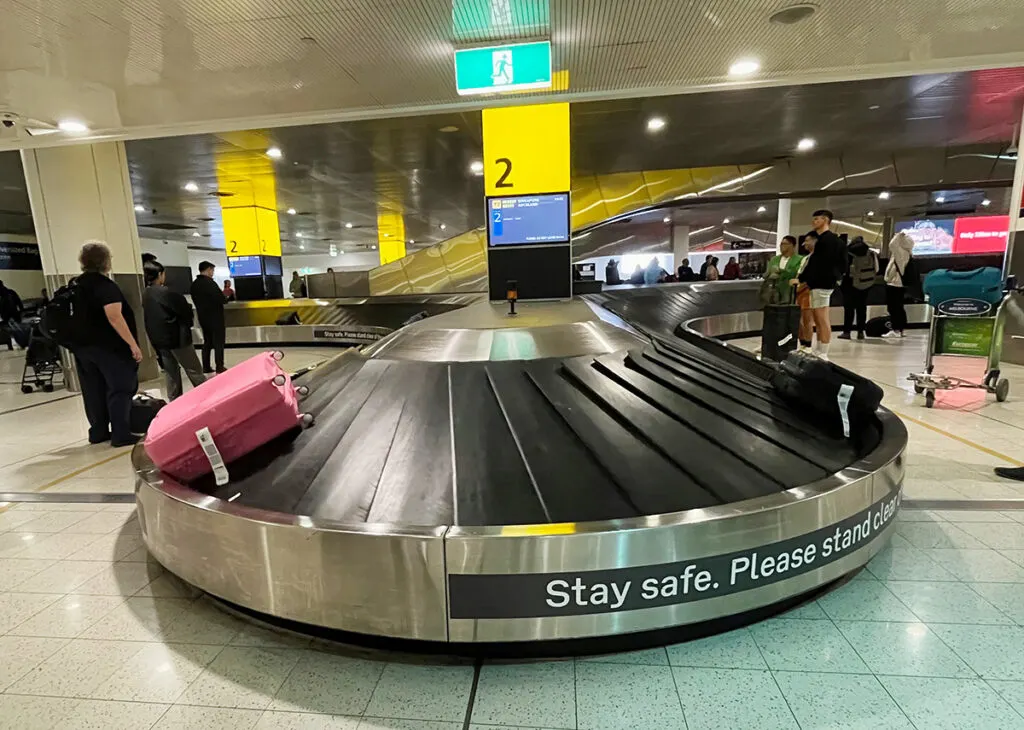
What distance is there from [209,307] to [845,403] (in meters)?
7.35

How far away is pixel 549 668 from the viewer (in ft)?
6.14

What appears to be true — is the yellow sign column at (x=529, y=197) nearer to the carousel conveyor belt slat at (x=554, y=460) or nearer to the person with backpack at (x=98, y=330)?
the person with backpack at (x=98, y=330)

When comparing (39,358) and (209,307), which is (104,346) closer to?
(209,307)

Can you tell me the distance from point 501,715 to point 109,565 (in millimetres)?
2215

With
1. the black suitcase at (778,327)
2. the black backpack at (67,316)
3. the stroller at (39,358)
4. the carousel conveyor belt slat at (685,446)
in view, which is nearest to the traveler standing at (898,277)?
the black suitcase at (778,327)

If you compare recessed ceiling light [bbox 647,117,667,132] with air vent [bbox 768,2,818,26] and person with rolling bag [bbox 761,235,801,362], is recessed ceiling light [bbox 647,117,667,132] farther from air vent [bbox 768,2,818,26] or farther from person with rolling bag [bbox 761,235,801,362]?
air vent [bbox 768,2,818,26]

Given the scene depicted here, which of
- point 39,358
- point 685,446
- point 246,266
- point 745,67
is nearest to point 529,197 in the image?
point 745,67

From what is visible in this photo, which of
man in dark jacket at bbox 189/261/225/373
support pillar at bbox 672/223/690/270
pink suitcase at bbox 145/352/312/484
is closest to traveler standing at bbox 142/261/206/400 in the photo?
man in dark jacket at bbox 189/261/225/373

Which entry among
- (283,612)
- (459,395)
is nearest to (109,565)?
(283,612)

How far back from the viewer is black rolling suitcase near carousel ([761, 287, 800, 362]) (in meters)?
6.95

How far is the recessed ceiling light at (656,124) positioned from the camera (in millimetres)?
9555

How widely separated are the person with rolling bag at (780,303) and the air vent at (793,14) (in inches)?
146

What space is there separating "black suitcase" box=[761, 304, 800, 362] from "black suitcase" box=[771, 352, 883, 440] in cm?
405

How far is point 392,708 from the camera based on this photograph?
5.56 feet
